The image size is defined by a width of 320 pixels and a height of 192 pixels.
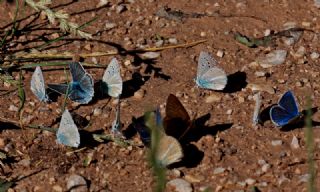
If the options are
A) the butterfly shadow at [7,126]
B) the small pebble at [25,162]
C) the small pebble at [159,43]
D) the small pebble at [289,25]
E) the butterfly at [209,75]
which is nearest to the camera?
the small pebble at [25,162]

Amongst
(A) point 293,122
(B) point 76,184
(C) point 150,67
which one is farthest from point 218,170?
(C) point 150,67

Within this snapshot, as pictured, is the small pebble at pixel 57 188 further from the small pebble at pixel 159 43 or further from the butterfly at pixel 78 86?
the small pebble at pixel 159 43

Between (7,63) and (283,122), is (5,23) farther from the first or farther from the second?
(283,122)

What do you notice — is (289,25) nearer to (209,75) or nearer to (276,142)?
(209,75)

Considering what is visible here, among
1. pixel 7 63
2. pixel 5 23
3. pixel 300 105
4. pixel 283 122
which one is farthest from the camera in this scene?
pixel 5 23

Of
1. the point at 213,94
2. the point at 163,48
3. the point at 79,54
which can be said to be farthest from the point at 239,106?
the point at 79,54

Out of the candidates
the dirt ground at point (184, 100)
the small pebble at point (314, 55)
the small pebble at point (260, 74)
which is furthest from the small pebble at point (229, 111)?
the small pebble at point (314, 55)
